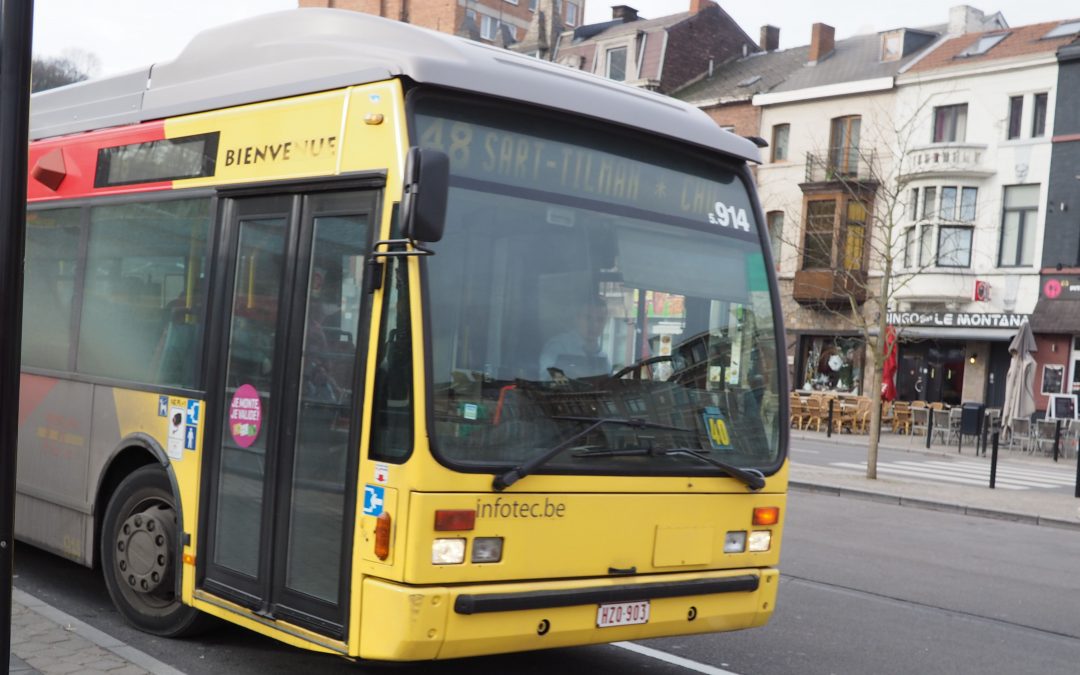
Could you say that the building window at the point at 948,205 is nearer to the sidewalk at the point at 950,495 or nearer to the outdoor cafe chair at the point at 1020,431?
the outdoor cafe chair at the point at 1020,431

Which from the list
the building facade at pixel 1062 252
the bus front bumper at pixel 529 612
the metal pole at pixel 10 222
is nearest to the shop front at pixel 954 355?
the building facade at pixel 1062 252

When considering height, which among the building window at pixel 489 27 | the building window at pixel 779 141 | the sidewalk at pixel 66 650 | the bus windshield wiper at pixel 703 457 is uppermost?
the building window at pixel 489 27

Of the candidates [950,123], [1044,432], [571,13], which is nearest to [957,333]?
[950,123]

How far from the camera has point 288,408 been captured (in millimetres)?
5434

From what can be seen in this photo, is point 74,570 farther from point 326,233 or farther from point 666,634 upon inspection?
point 666,634

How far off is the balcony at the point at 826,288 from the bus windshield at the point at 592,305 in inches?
1329

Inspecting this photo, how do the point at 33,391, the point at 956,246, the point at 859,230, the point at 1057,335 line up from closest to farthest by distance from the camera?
the point at 33,391
the point at 1057,335
the point at 956,246
the point at 859,230

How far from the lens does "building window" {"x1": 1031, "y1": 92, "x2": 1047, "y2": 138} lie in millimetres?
35188

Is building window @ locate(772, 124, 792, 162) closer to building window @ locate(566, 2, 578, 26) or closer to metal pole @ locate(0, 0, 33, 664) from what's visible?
building window @ locate(566, 2, 578, 26)

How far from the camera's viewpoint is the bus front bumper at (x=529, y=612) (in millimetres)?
4801

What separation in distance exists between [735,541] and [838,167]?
36231mm

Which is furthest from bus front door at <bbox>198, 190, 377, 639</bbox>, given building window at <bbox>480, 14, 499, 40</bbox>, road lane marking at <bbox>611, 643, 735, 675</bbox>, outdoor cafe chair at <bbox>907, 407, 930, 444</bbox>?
building window at <bbox>480, 14, 499, 40</bbox>

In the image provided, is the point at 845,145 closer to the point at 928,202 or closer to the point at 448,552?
the point at 928,202

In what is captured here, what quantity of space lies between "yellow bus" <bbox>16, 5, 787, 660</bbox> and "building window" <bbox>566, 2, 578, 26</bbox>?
241ft
